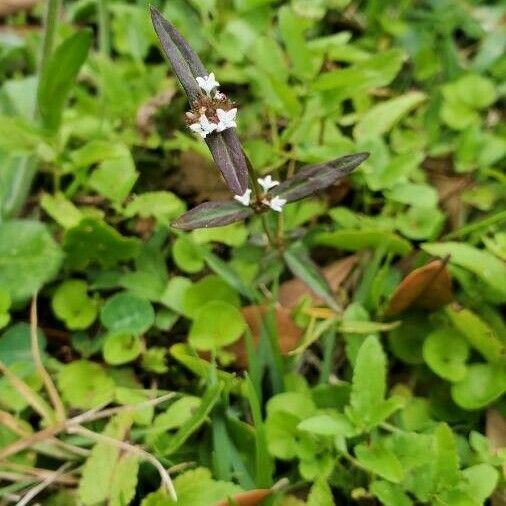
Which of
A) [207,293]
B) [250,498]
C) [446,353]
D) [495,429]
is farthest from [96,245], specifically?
[495,429]

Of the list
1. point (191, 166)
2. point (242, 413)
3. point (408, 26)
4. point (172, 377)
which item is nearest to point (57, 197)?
point (191, 166)

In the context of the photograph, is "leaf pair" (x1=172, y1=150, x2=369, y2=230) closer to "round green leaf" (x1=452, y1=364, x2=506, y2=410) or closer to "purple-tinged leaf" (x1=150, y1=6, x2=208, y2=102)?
"purple-tinged leaf" (x1=150, y1=6, x2=208, y2=102)

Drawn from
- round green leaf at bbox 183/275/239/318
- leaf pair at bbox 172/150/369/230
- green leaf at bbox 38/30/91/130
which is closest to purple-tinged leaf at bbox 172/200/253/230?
leaf pair at bbox 172/150/369/230

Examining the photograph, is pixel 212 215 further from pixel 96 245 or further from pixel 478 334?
pixel 478 334

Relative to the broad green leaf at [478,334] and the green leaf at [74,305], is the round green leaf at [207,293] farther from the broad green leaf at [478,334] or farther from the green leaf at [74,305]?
the broad green leaf at [478,334]

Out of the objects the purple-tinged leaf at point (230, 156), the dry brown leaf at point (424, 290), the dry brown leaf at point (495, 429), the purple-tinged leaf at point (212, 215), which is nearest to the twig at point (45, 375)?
the purple-tinged leaf at point (212, 215)
